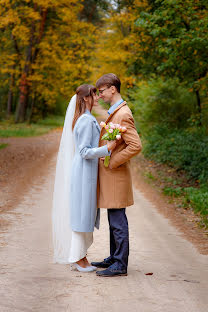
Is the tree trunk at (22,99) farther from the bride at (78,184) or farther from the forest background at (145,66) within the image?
the bride at (78,184)

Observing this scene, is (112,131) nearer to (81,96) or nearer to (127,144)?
(127,144)

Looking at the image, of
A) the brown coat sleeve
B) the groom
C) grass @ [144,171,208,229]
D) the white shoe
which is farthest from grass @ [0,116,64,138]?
the brown coat sleeve

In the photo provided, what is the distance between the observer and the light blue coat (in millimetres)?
4926

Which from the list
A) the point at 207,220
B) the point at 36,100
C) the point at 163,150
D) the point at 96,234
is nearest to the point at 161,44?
the point at 163,150

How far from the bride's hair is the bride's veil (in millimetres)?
52

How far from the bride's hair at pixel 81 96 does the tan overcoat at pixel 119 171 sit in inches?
13.9

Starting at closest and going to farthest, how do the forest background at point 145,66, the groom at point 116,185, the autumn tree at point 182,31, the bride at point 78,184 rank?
the groom at point 116,185, the bride at point 78,184, the autumn tree at point 182,31, the forest background at point 145,66

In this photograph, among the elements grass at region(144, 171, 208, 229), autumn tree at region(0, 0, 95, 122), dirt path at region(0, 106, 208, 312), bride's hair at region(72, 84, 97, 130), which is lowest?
dirt path at region(0, 106, 208, 312)

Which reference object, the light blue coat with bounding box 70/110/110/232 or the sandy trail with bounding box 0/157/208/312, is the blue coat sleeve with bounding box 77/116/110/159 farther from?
the sandy trail with bounding box 0/157/208/312

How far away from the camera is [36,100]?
34062 millimetres

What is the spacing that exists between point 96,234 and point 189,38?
6059mm

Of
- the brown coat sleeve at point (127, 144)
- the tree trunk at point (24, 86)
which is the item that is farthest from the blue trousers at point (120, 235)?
the tree trunk at point (24, 86)

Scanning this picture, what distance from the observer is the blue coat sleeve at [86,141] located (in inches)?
187

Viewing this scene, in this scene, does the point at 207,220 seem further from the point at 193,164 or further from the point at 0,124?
the point at 0,124
